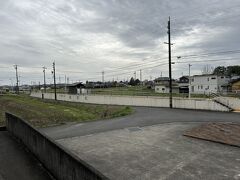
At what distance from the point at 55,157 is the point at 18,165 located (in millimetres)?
2688

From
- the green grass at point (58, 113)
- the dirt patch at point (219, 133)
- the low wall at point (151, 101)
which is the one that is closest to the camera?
the dirt patch at point (219, 133)

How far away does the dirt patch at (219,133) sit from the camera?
13502 millimetres

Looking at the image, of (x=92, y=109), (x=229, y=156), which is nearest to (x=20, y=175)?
(x=229, y=156)

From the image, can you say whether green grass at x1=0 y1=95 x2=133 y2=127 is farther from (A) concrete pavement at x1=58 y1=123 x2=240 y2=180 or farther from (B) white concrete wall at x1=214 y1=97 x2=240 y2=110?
(B) white concrete wall at x1=214 y1=97 x2=240 y2=110

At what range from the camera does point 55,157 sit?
8.61 meters

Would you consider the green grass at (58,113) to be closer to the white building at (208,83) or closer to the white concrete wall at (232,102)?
the white concrete wall at (232,102)

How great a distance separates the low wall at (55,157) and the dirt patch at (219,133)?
8.96 m

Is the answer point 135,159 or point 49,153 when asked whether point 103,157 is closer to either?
point 135,159

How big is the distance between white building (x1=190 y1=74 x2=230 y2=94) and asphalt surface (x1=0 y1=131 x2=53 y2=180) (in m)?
49.4

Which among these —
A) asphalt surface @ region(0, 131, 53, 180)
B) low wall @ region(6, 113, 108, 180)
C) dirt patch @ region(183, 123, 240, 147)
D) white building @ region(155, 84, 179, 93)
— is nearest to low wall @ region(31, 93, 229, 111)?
dirt patch @ region(183, 123, 240, 147)

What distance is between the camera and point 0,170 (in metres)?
9.74

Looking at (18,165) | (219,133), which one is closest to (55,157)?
(18,165)

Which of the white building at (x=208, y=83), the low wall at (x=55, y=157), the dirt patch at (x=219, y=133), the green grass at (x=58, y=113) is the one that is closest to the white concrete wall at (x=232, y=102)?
the green grass at (x=58, y=113)

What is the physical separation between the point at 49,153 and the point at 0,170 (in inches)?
90.3
